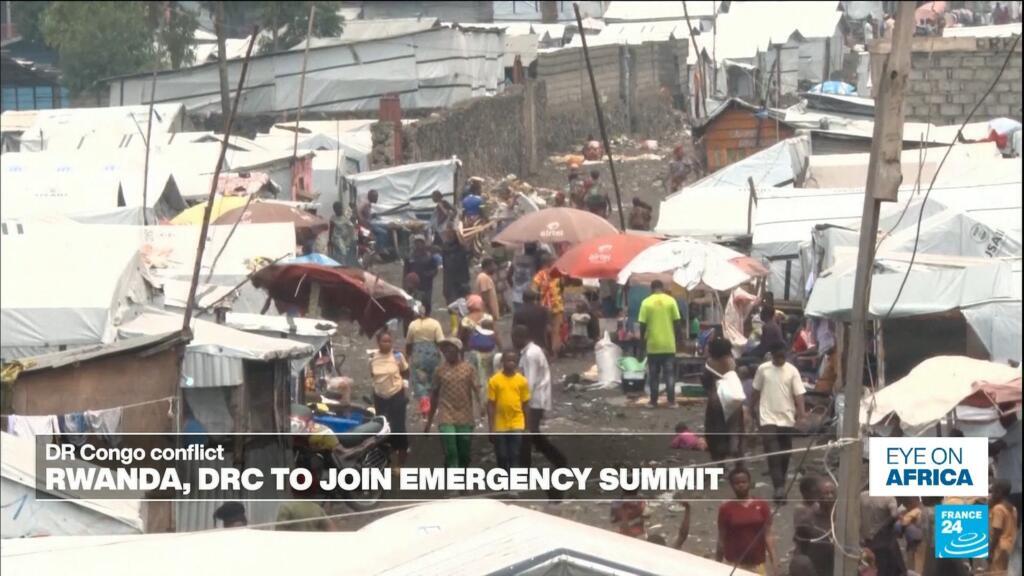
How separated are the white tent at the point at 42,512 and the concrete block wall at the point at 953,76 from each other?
38.9ft

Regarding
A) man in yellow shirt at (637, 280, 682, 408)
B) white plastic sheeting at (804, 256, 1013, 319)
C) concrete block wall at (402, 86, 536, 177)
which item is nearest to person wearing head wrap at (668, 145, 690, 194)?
concrete block wall at (402, 86, 536, 177)

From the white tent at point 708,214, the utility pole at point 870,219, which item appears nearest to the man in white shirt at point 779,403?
the utility pole at point 870,219

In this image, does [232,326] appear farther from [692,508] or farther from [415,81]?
[415,81]

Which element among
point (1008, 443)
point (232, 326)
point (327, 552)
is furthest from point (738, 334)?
point (327, 552)

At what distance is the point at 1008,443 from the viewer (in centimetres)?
834

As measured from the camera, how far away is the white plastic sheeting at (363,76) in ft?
92.8

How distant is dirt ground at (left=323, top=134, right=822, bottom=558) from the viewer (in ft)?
27.9

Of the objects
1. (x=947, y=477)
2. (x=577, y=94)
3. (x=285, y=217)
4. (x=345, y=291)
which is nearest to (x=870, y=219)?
(x=947, y=477)

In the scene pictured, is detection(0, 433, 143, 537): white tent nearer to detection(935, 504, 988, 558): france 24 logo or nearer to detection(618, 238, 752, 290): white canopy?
detection(935, 504, 988, 558): france 24 logo

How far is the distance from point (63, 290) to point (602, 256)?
4330 millimetres

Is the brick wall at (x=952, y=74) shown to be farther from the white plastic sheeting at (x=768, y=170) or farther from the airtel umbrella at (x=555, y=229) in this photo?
A: the airtel umbrella at (x=555, y=229)

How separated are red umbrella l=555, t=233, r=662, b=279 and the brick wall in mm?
5395

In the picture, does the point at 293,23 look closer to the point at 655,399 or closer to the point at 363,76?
the point at 363,76

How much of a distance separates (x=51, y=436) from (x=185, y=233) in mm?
5972
